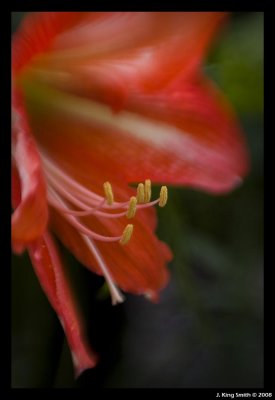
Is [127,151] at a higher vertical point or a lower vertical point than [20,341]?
higher

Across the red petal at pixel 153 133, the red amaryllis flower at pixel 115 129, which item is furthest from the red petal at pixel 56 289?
the red petal at pixel 153 133

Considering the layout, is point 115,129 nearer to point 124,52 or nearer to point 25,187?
point 124,52

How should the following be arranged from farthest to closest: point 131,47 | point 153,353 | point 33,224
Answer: point 153,353 < point 131,47 < point 33,224

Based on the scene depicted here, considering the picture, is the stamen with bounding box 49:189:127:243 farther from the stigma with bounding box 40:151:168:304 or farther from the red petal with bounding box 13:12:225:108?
the red petal with bounding box 13:12:225:108

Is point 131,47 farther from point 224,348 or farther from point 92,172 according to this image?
point 224,348

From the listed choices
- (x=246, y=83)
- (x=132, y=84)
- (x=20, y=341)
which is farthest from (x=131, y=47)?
(x=20, y=341)

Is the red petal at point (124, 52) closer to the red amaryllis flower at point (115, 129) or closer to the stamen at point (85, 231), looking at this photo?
the red amaryllis flower at point (115, 129)
